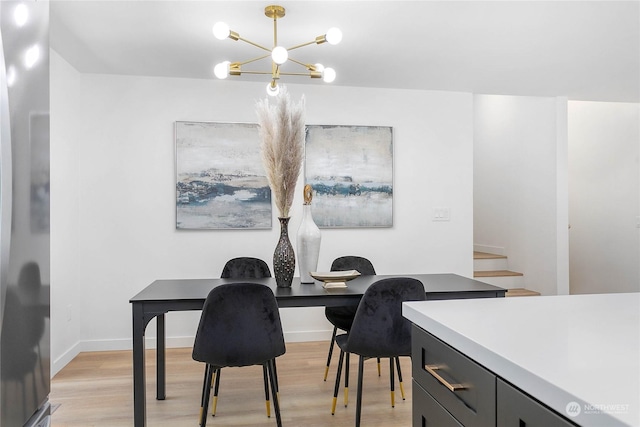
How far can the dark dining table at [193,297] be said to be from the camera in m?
2.25

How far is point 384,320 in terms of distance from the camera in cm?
229

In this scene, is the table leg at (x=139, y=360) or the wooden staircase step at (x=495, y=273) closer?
the table leg at (x=139, y=360)

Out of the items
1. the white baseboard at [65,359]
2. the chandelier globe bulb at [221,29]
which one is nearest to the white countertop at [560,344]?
the chandelier globe bulb at [221,29]

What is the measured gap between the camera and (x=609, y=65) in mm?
3807

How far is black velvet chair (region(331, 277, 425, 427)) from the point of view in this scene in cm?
228

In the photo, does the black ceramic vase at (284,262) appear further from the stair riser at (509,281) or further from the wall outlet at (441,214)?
the stair riser at (509,281)

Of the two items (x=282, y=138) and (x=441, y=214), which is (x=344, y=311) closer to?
(x=282, y=138)

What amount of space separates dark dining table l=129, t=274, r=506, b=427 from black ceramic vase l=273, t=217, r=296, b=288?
47 millimetres

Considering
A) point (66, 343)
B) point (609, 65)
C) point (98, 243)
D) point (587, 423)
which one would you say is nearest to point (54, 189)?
point (98, 243)

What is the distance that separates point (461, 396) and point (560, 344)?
238 millimetres

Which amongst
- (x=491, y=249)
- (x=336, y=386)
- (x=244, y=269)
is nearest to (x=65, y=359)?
(x=244, y=269)

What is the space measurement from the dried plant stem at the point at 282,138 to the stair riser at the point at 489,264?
12.4 feet

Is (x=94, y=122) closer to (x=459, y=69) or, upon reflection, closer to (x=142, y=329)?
(x=142, y=329)

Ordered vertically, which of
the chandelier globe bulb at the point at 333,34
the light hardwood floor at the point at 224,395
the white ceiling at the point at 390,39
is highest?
the white ceiling at the point at 390,39
